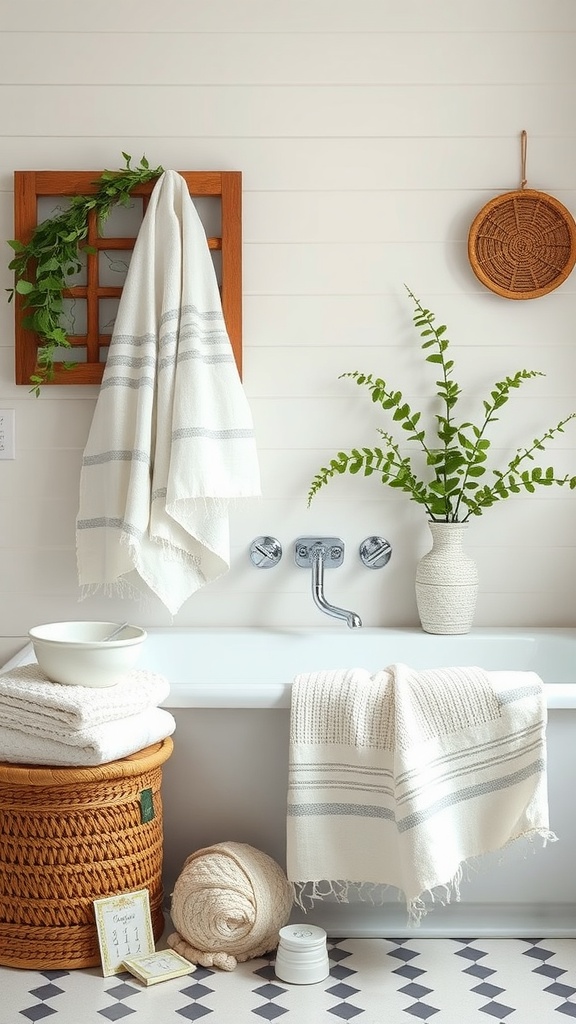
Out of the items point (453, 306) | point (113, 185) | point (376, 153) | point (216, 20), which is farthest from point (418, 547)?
point (216, 20)

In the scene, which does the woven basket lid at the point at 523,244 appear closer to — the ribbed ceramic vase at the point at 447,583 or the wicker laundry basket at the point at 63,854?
the ribbed ceramic vase at the point at 447,583

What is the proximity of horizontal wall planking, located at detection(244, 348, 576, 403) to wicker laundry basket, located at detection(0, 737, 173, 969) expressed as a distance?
1.15 metres

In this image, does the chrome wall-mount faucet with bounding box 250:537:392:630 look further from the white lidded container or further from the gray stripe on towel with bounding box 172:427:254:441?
the white lidded container

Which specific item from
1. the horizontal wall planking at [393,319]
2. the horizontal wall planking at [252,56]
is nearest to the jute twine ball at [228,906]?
the horizontal wall planking at [393,319]

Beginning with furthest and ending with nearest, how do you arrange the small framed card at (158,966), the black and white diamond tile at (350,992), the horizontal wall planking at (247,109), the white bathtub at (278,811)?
the horizontal wall planking at (247,109), the white bathtub at (278,811), the small framed card at (158,966), the black and white diamond tile at (350,992)

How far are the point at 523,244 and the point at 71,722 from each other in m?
1.70

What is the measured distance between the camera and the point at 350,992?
2.00 meters

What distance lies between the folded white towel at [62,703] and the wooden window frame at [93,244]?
989 mm

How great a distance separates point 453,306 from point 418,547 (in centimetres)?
65

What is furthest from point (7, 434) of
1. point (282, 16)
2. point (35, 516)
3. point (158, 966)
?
point (158, 966)

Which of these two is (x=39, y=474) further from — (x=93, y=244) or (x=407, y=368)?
(x=407, y=368)

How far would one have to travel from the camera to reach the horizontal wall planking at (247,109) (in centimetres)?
279

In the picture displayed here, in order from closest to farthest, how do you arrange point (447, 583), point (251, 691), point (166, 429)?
point (251, 691) < point (166, 429) < point (447, 583)

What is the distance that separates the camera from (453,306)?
284cm
